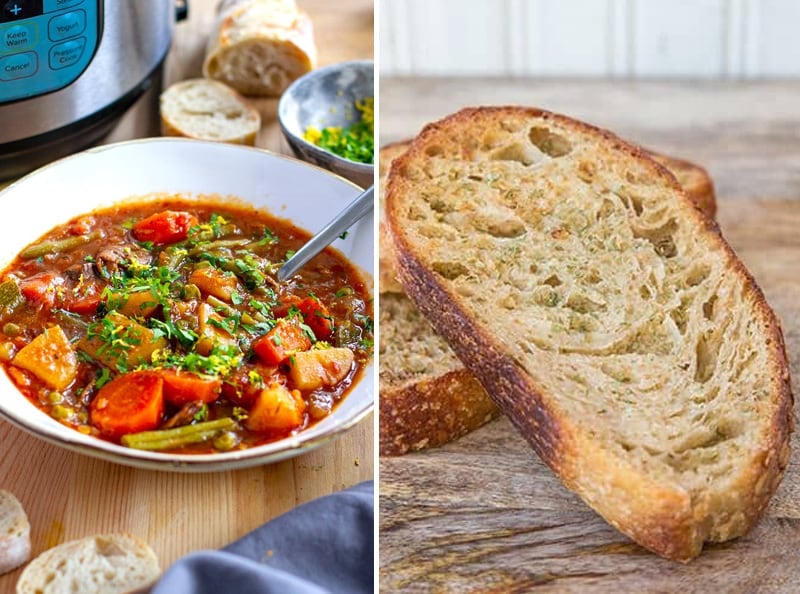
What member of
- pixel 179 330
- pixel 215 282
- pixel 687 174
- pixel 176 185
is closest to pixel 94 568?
pixel 179 330

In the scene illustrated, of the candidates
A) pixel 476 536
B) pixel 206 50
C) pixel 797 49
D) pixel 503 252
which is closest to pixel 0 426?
pixel 476 536

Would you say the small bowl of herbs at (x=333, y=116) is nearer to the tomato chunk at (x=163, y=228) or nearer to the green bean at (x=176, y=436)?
the tomato chunk at (x=163, y=228)

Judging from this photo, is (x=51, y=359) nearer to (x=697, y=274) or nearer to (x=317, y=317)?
(x=317, y=317)

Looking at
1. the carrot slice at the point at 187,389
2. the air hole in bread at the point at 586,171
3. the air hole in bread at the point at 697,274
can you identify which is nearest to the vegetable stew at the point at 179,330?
the carrot slice at the point at 187,389

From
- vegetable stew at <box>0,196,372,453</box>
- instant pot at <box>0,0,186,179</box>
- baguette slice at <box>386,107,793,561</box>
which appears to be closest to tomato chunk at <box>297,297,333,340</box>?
vegetable stew at <box>0,196,372,453</box>

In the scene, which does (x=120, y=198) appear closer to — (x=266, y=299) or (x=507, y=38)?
(x=266, y=299)
